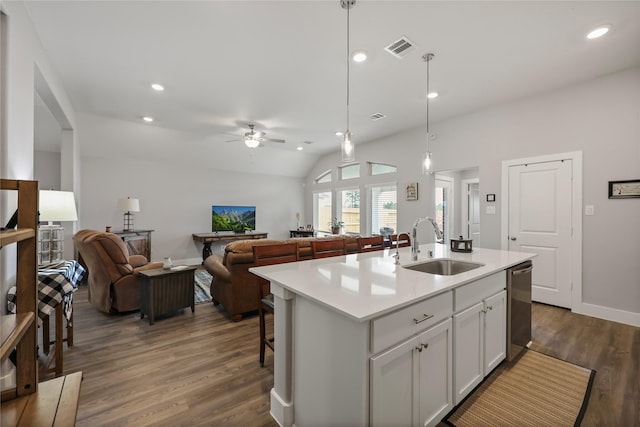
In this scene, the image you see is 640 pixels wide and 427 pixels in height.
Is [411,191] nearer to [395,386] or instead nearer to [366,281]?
[366,281]

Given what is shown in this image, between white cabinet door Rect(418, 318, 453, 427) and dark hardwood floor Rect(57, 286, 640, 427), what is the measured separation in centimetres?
94

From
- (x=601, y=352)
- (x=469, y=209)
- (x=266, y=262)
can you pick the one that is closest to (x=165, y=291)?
(x=266, y=262)

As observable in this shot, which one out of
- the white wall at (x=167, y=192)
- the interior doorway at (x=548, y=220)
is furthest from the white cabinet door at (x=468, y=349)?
the white wall at (x=167, y=192)

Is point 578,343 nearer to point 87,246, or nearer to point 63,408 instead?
point 63,408

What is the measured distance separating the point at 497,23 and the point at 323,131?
3553mm

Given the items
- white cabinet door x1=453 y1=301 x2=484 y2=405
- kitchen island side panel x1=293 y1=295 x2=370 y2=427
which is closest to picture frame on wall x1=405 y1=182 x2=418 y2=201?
white cabinet door x1=453 y1=301 x2=484 y2=405

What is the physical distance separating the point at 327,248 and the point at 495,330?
1845mm

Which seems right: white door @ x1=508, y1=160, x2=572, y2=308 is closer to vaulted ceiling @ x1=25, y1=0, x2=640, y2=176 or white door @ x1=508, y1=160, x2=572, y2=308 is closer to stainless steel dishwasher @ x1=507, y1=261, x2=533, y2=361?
vaulted ceiling @ x1=25, y1=0, x2=640, y2=176

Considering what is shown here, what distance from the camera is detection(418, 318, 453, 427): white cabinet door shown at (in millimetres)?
1510

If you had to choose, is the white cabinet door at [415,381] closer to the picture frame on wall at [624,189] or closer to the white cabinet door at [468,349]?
the white cabinet door at [468,349]

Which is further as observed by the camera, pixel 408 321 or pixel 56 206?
pixel 56 206

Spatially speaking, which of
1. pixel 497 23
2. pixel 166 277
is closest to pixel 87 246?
pixel 166 277

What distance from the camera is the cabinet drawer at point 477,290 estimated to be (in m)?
1.76

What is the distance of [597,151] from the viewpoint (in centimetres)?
335
